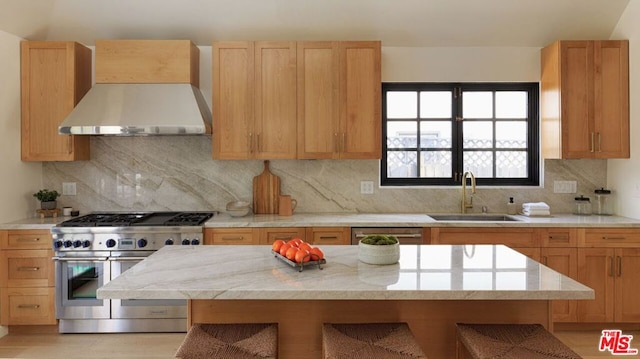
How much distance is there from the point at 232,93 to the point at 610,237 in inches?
136

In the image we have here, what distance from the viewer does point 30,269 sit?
12.9 feet

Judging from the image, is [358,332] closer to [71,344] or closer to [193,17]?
[71,344]

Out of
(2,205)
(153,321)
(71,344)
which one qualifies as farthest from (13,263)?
(153,321)

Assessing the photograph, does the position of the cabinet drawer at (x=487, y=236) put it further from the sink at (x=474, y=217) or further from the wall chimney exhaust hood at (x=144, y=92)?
the wall chimney exhaust hood at (x=144, y=92)

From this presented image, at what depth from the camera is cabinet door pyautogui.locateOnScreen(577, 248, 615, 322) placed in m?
3.90

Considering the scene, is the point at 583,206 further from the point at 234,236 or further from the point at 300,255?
A: the point at 300,255

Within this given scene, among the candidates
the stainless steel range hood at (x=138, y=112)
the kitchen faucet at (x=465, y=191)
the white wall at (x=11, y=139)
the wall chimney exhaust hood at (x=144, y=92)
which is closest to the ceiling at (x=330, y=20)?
the white wall at (x=11, y=139)

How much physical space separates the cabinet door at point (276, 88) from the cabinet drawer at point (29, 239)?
195 centimetres

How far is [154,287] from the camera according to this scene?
6.40ft

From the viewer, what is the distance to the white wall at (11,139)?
13.1ft

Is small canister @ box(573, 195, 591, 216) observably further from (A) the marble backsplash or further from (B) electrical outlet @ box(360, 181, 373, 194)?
(B) electrical outlet @ box(360, 181, 373, 194)

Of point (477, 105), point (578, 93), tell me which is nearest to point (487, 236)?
point (477, 105)

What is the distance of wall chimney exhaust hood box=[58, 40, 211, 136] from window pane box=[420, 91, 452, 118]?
211 cm

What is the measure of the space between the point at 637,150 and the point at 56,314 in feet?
16.7
